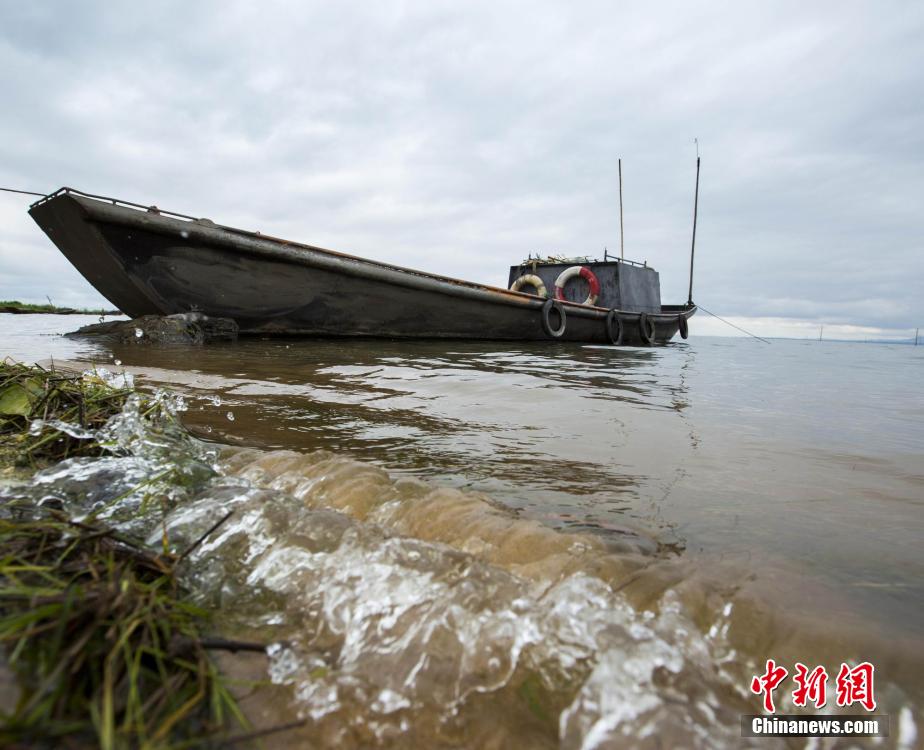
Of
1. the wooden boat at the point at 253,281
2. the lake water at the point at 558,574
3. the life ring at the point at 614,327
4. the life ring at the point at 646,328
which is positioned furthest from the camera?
the life ring at the point at 646,328

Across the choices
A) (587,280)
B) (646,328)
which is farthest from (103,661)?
(646,328)

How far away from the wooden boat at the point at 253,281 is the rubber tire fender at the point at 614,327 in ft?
12.0

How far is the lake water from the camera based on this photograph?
0.96 metres

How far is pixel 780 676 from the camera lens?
1.05 meters

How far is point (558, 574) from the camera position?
1.36 m

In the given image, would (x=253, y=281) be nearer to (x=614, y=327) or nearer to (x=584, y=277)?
(x=614, y=327)

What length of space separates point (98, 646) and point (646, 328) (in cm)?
1803

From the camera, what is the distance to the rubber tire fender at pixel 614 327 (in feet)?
50.9

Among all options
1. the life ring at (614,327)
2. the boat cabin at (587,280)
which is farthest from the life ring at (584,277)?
the life ring at (614,327)

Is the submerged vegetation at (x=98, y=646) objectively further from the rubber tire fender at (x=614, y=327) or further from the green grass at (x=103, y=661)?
the rubber tire fender at (x=614, y=327)

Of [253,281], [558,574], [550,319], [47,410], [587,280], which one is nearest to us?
[558,574]

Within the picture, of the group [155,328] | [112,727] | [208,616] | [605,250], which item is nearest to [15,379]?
[208,616]

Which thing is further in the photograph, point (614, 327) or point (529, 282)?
point (529, 282)

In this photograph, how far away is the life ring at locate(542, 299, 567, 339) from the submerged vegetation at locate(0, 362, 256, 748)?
12404 mm
